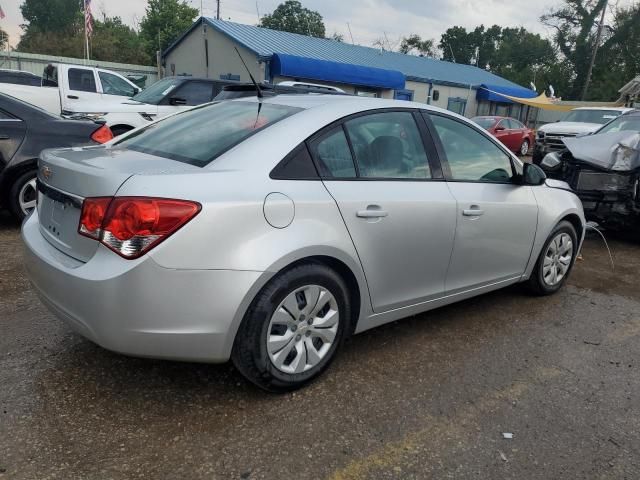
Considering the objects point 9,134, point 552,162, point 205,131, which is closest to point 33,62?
point 9,134

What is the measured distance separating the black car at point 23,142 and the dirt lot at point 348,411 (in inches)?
83.9

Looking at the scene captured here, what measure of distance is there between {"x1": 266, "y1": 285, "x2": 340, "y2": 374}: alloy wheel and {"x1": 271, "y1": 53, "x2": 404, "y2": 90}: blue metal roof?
18272 millimetres

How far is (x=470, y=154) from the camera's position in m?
3.65

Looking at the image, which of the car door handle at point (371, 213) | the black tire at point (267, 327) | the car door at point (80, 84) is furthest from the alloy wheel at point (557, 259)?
the car door at point (80, 84)

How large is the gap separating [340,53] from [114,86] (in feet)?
53.3

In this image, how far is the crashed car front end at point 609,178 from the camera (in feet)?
19.8

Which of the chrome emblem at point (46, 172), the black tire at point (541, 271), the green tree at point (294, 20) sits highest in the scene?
the green tree at point (294, 20)

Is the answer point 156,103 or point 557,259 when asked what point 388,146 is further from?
point 156,103

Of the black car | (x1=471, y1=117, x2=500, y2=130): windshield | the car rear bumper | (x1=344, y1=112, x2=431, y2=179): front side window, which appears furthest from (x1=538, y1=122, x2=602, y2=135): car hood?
the car rear bumper

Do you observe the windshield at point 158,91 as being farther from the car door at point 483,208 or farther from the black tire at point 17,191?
the car door at point 483,208

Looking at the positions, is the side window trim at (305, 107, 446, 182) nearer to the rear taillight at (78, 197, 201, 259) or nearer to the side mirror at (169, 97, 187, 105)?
the rear taillight at (78, 197, 201, 259)

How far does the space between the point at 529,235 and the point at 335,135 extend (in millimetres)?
1919

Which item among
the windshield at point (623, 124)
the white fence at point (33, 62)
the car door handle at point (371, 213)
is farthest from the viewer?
the white fence at point (33, 62)

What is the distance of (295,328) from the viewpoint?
2674 millimetres
